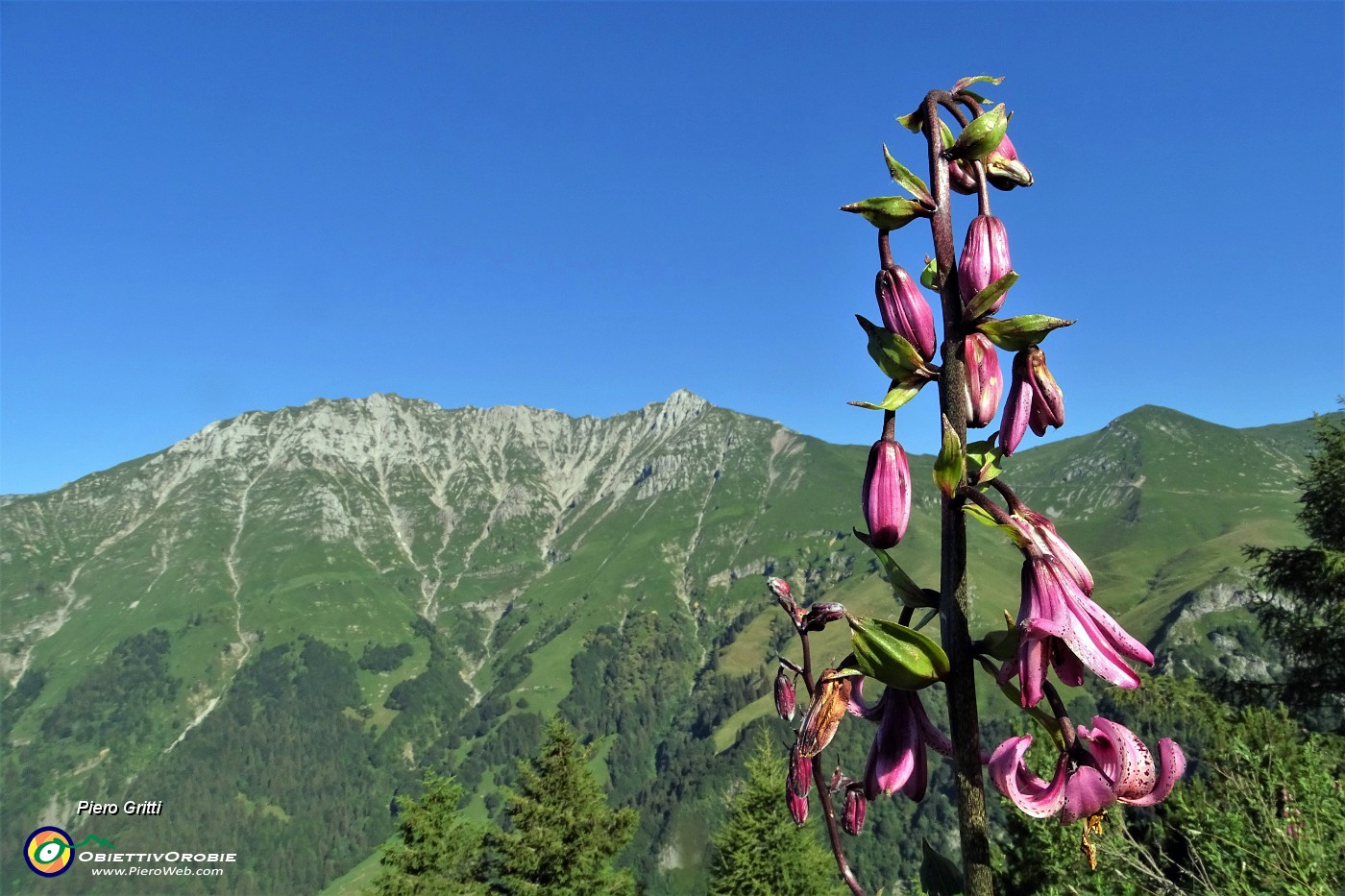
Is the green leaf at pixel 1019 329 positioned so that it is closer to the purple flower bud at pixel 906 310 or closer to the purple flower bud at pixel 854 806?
the purple flower bud at pixel 906 310

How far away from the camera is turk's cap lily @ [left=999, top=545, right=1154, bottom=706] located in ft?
4.01

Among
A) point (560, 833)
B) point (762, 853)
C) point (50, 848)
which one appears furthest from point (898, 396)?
point (50, 848)

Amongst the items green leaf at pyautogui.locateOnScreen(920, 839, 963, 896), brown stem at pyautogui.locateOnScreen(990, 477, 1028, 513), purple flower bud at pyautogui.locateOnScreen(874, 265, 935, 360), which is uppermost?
purple flower bud at pyautogui.locateOnScreen(874, 265, 935, 360)

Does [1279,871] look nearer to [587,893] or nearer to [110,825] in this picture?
[587,893]

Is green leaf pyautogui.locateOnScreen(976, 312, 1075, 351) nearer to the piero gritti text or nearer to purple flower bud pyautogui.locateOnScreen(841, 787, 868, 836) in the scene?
purple flower bud pyautogui.locateOnScreen(841, 787, 868, 836)

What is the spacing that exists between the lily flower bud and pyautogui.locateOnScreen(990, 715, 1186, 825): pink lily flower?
1.26 metres

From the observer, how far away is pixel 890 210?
1633 mm

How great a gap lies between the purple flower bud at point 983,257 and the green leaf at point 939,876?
3.38ft

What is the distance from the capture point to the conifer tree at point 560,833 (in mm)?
19609

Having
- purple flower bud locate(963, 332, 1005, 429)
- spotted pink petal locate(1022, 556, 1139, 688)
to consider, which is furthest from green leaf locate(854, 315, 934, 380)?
spotted pink petal locate(1022, 556, 1139, 688)

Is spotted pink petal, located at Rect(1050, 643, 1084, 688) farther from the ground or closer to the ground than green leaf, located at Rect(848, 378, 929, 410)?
closer to the ground

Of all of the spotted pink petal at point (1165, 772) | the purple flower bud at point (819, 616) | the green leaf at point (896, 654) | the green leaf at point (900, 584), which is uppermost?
the green leaf at point (900, 584)

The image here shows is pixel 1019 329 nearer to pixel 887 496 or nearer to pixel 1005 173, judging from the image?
pixel 887 496

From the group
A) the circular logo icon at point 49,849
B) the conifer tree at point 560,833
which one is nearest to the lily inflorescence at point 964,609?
the conifer tree at point 560,833
